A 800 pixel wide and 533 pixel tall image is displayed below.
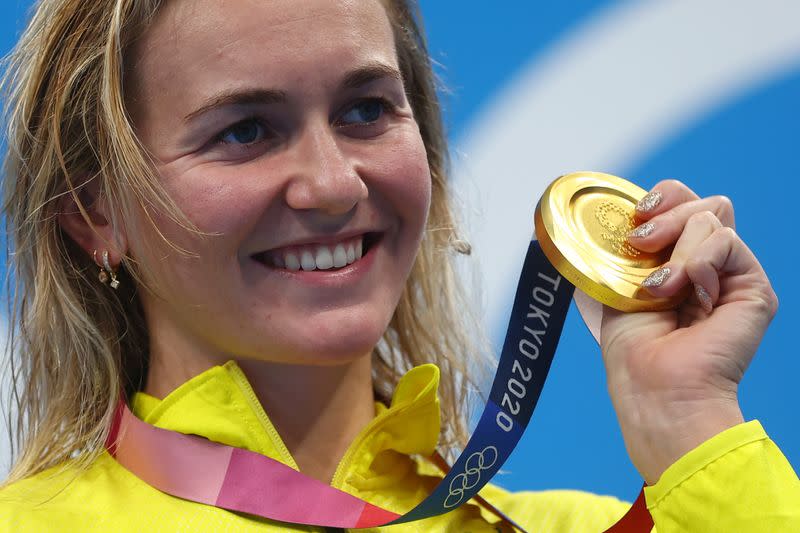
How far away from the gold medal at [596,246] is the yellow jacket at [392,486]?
22 centimetres

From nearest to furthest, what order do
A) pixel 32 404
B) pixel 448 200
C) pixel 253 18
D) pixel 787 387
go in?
pixel 253 18 < pixel 32 404 < pixel 448 200 < pixel 787 387

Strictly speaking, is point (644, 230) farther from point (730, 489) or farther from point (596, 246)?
point (730, 489)

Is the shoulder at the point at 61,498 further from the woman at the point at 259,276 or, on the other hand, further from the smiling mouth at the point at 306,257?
the smiling mouth at the point at 306,257

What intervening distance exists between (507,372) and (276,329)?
320 millimetres

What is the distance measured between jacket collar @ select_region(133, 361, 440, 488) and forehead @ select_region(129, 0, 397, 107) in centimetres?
40

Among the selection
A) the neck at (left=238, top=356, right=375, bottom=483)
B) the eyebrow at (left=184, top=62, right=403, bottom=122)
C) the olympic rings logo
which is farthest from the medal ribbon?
the eyebrow at (left=184, top=62, right=403, bottom=122)

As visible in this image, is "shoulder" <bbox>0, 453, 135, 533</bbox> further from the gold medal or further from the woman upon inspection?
the gold medal

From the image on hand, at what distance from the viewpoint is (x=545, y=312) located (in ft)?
5.37

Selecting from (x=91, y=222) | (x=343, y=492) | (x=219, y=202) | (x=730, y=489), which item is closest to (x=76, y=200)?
(x=91, y=222)

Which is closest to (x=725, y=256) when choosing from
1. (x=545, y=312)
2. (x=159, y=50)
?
(x=545, y=312)

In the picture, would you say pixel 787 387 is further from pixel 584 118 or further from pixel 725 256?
pixel 725 256

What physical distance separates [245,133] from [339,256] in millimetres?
204

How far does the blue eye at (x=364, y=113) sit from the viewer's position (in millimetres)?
1644

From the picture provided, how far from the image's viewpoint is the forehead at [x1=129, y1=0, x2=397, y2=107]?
1.54m
